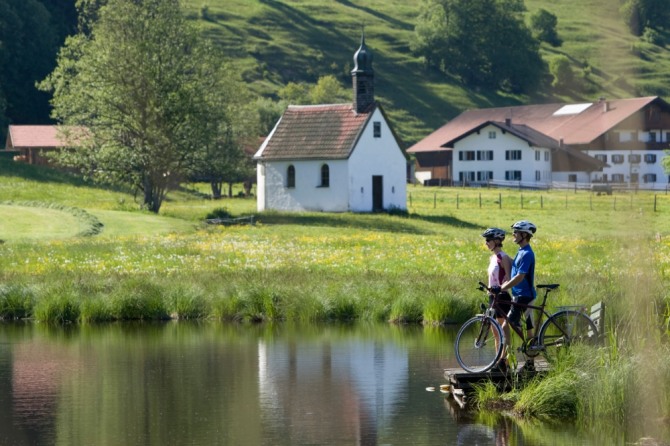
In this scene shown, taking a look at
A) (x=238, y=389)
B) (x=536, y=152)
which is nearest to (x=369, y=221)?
(x=238, y=389)

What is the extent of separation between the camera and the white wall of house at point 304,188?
7006cm

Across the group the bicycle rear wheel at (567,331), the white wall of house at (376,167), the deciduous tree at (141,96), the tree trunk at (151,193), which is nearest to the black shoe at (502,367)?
the bicycle rear wheel at (567,331)

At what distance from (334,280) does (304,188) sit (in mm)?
40302

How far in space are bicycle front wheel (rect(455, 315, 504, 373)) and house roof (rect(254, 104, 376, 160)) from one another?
5072cm

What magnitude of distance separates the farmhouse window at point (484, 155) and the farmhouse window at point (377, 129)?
49673 mm

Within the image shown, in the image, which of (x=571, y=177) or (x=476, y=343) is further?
(x=571, y=177)

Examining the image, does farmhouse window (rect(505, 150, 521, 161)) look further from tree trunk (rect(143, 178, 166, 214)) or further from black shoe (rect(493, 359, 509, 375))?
black shoe (rect(493, 359, 509, 375))

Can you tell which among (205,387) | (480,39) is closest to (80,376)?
(205,387)

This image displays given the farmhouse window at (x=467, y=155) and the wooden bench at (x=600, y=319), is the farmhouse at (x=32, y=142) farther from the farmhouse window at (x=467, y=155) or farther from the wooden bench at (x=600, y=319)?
the wooden bench at (x=600, y=319)

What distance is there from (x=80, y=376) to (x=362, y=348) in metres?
5.89

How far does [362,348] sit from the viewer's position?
2409 cm

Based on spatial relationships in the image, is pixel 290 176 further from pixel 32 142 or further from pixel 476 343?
pixel 476 343

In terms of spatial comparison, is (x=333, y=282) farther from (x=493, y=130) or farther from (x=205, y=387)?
(x=493, y=130)

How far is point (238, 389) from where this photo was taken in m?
19.3
